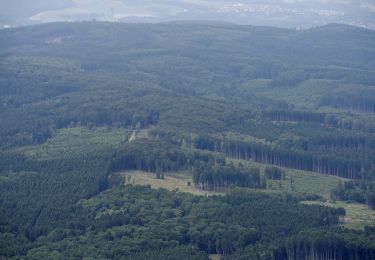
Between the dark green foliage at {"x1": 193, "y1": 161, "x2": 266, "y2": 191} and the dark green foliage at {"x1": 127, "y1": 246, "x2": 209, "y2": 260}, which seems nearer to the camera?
the dark green foliage at {"x1": 127, "y1": 246, "x2": 209, "y2": 260}

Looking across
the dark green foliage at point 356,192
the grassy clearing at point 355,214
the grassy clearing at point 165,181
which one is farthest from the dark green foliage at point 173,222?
the dark green foliage at point 356,192

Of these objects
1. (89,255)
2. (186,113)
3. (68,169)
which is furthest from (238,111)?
(89,255)

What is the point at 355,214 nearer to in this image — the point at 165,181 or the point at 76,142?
the point at 165,181

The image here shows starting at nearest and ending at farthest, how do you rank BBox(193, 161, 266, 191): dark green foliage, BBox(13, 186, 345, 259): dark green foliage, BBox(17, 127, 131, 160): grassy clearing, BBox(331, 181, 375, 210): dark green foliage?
1. BBox(13, 186, 345, 259): dark green foliage
2. BBox(331, 181, 375, 210): dark green foliage
3. BBox(193, 161, 266, 191): dark green foliage
4. BBox(17, 127, 131, 160): grassy clearing

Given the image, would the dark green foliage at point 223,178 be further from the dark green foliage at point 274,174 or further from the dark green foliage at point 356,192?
the dark green foliage at point 356,192

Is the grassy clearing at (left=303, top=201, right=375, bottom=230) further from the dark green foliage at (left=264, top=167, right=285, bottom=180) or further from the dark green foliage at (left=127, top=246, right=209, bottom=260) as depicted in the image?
the dark green foliage at (left=127, top=246, right=209, bottom=260)

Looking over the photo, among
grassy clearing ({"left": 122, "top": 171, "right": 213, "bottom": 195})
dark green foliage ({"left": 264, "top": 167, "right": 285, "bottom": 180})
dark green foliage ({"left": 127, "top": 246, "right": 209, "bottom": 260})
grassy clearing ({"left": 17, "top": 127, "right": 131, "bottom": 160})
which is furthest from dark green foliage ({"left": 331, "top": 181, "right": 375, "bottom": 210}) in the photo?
grassy clearing ({"left": 17, "top": 127, "right": 131, "bottom": 160})
